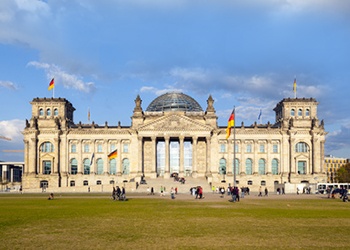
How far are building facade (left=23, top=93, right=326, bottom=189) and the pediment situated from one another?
0.26 m

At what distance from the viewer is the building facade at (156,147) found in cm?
12975

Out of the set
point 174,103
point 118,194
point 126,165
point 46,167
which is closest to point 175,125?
point 174,103

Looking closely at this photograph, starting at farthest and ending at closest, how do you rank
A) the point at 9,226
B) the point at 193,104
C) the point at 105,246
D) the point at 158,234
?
the point at 193,104
the point at 9,226
the point at 158,234
the point at 105,246

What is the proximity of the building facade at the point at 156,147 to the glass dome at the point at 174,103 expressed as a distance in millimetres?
8390


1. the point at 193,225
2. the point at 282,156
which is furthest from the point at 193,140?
the point at 193,225

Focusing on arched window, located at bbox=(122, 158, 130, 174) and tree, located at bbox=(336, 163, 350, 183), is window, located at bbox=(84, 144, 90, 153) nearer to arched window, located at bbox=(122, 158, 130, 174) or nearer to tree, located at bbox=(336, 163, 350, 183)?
arched window, located at bbox=(122, 158, 130, 174)

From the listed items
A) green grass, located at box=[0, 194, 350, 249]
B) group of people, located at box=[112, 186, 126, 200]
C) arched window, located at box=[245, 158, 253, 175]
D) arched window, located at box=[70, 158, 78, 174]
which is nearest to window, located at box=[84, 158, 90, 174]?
arched window, located at box=[70, 158, 78, 174]

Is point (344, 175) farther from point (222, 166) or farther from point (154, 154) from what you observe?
point (154, 154)

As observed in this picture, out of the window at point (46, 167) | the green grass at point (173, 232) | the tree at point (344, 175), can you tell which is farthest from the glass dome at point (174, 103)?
the green grass at point (173, 232)

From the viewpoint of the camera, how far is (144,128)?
423 ft

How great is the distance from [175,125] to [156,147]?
959 centimetres

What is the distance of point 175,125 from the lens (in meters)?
129

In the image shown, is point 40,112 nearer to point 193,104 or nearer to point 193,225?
point 193,104

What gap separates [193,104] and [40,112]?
43920mm
